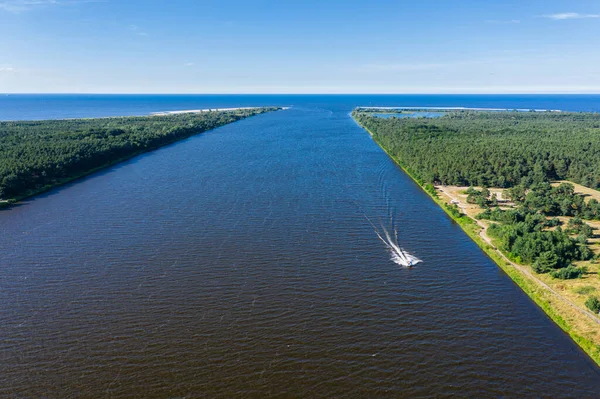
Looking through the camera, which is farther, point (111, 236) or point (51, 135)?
point (51, 135)

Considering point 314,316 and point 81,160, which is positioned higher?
point 81,160

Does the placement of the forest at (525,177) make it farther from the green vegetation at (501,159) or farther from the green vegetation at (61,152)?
the green vegetation at (61,152)

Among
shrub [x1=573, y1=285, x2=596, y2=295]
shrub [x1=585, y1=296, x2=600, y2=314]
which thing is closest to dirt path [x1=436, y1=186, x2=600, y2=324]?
shrub [x1=585, y1=296, x2=600, y2=314]

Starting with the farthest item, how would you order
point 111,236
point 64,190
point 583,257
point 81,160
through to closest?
point 81,160 → point 64,190 → point 111,236 → point 583,257

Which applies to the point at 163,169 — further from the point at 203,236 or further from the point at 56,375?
the point at 56,375

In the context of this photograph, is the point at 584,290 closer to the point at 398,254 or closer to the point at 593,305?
the point at 593,305

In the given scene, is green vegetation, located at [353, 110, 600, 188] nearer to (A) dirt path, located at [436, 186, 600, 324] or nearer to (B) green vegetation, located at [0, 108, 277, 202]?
(A) dirt path, located at [436, 186, 600, 324]

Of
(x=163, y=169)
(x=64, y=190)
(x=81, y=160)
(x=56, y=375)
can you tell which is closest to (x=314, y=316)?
(x=56, y=375)

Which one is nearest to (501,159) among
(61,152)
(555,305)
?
(555,305)
